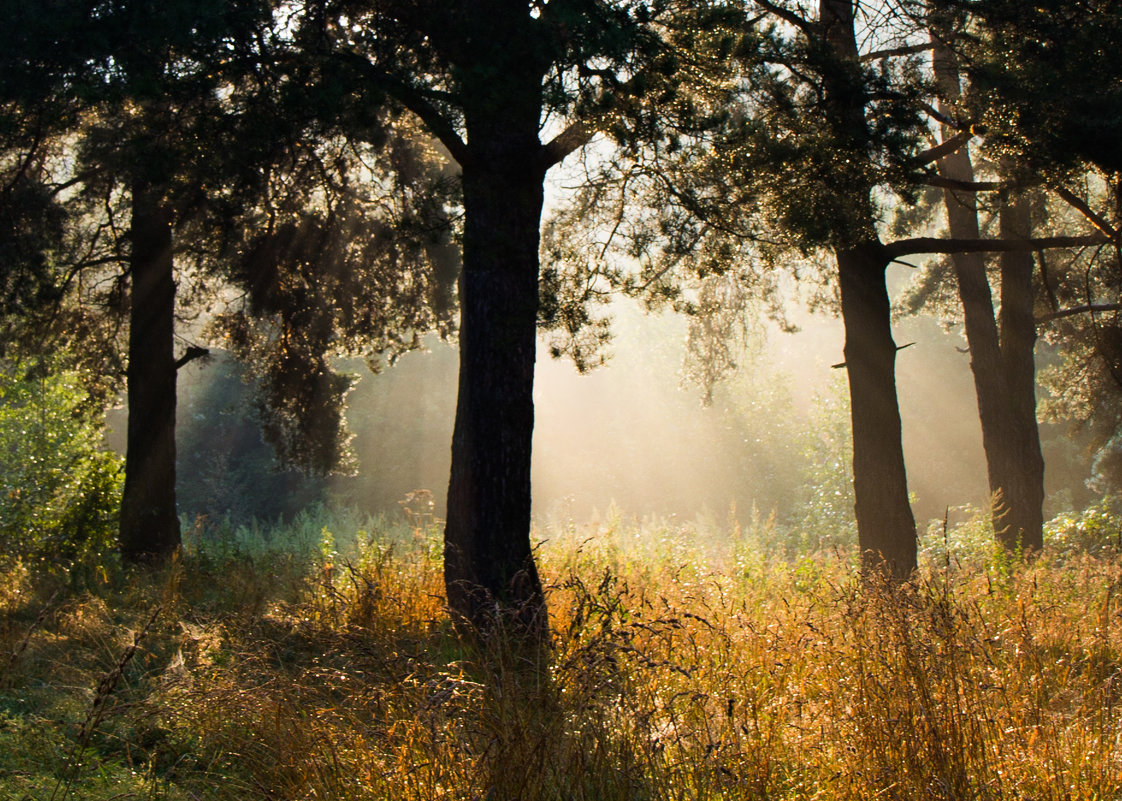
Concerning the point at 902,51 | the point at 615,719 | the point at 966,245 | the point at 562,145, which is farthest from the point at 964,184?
the point at 615,719

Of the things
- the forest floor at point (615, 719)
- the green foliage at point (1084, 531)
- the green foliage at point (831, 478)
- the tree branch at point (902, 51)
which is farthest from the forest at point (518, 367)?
the green foliage at point (831, 478)

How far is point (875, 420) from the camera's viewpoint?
805cm

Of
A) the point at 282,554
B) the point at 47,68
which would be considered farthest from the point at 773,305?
the point at 47,68

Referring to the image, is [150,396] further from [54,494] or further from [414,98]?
[414,98]

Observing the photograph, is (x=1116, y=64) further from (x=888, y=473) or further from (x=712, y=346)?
(x=712, y=346)

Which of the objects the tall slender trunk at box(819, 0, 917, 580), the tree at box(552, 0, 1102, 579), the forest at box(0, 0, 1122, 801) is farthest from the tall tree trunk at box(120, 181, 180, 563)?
the tall slender trunk at box(819, 0, 917, 580)

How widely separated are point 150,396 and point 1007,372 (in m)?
11.1

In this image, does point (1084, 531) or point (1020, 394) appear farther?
point (1084, 531)

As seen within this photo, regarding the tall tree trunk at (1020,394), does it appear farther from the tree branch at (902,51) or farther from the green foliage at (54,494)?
the green foliage at (54,494)

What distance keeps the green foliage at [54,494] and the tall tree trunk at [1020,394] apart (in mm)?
11661

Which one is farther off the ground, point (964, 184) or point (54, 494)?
point (964, 184)

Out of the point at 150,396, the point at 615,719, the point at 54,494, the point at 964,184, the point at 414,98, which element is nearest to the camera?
the point at 615,719

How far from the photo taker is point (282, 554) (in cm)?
1095

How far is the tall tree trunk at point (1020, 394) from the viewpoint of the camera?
37.9ft
